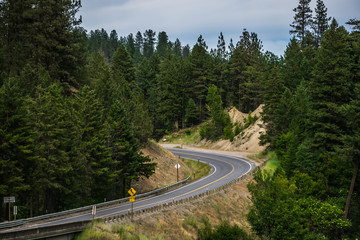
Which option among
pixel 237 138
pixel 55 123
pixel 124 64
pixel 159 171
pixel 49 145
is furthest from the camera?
pixel 124 64

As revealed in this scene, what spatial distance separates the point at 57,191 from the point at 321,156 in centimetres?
2883

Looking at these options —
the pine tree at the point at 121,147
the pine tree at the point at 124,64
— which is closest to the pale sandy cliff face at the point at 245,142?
the pine tree at the point at 124,64

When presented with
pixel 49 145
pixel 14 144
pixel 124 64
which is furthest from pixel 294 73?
pixel 14 144

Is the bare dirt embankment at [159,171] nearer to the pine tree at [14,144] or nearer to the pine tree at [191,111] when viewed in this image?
the pine tree at [14,144]

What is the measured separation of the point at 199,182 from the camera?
4722cm

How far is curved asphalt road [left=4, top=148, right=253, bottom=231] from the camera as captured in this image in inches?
1201

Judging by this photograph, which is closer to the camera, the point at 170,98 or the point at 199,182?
the point at 199,182

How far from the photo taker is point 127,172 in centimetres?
4019

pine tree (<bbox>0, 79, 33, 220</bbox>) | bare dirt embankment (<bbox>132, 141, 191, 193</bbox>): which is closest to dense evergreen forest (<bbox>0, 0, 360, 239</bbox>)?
pine tree (<bbox>0, 79, 33, 220</bbox>)

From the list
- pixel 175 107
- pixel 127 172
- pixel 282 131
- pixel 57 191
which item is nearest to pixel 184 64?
pixel 175 107

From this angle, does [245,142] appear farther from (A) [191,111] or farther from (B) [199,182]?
(B) [199,182]

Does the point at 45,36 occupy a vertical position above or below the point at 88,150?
above

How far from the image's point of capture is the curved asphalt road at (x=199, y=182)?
3050 cm

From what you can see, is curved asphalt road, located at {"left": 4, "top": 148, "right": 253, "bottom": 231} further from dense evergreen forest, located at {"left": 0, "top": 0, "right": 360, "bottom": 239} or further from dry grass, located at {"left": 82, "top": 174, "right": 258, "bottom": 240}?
dense evergreen forest, located at {"left": 0, "top": 0, "right": 360, "bottom": 239}
